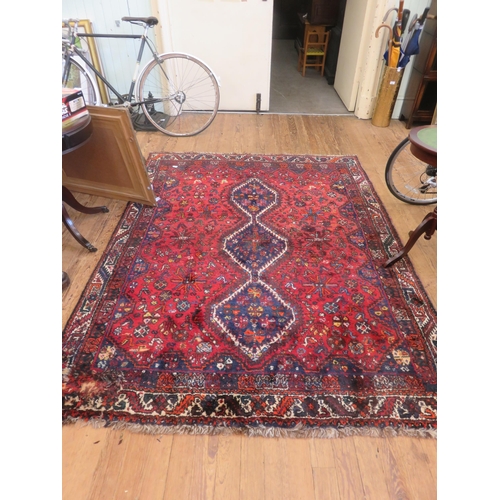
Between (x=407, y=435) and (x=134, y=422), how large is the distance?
0.99m

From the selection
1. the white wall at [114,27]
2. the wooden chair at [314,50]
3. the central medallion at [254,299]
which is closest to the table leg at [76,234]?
the central medallion at [254,299]

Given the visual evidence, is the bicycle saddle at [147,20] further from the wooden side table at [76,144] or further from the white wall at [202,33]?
the wooden side table at [76,144]

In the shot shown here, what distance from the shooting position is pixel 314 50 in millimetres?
4242

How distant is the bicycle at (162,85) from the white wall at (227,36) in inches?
6.3

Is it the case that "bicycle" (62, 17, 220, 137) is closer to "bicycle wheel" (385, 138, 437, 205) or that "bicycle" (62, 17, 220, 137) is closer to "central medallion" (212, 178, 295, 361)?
"central medallion" (212, 178, 295, 361)

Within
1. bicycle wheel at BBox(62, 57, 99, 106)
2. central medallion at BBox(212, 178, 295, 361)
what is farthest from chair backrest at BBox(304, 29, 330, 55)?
central medallion at BBox(212, 178, 295, 361)

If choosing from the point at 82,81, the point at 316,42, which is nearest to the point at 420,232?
the point at 82,81

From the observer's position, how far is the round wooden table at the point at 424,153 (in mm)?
1578

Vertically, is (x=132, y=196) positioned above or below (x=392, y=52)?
below

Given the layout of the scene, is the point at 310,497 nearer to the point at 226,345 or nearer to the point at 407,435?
the point at 407,435

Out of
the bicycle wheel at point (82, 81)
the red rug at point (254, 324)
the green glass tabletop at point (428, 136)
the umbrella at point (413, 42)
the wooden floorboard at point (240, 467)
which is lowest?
the wooden floorboard at point (240, 467)

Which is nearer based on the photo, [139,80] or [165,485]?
[165,485]
